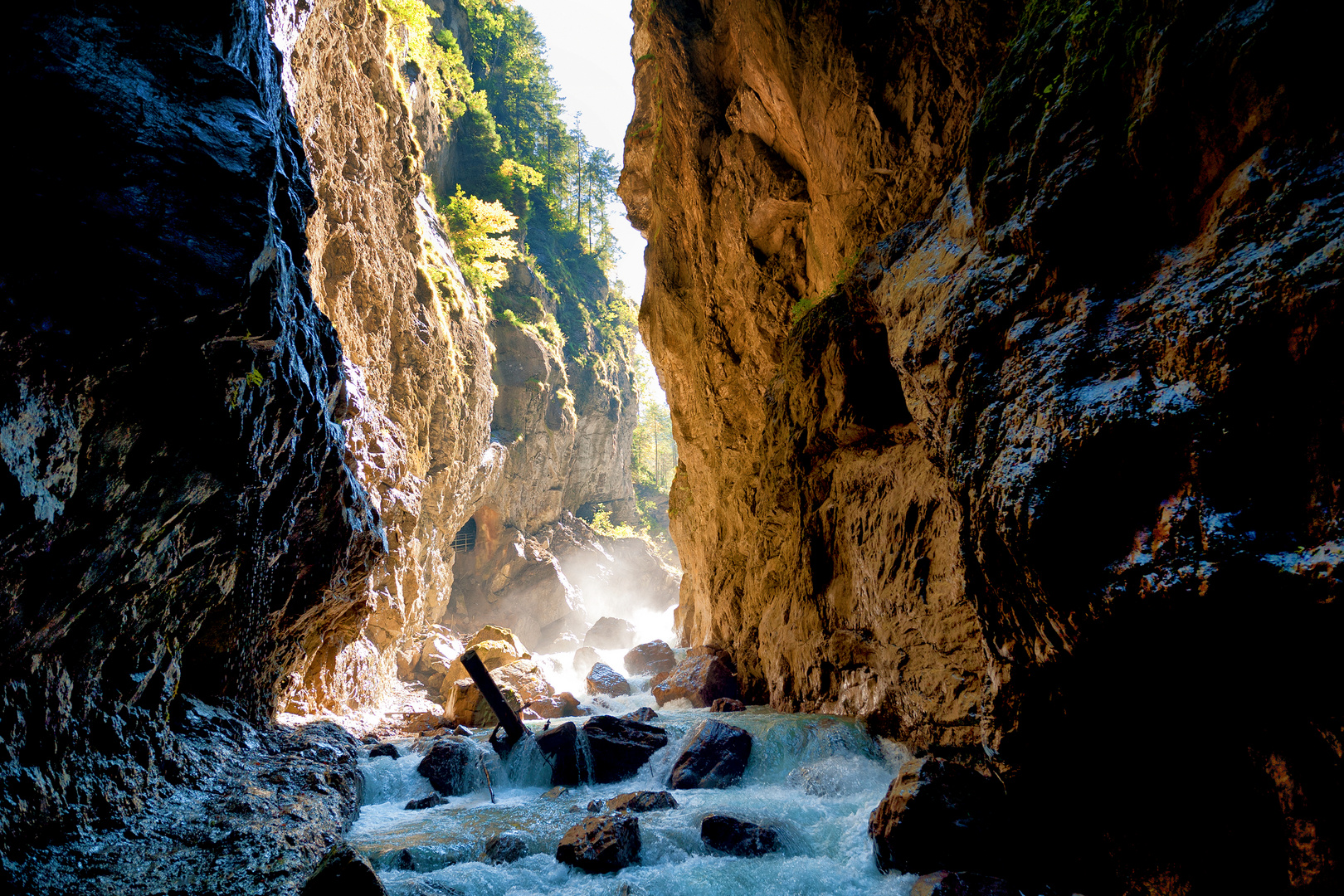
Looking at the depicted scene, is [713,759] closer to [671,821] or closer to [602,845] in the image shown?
[671,821]

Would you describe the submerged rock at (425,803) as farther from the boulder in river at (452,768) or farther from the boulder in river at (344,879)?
the boulder in river at (344,879)

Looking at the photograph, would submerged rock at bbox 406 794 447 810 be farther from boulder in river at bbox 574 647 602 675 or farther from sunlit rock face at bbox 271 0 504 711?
boulder in river at bbox 574 647 602 675

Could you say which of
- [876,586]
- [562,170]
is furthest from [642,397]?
[876,586]

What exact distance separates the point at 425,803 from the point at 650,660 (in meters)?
11.9

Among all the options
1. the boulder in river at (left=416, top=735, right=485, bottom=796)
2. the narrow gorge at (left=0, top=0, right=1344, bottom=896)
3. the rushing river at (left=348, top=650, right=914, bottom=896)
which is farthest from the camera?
the boulder in river at (left=416, top=735, right=485, bottom=796)

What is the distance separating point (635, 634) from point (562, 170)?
94.4 ft

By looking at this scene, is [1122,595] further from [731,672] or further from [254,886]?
[731,672]

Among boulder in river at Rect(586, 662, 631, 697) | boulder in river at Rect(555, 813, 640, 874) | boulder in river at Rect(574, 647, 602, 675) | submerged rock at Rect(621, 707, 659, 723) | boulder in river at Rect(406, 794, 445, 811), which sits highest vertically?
boulder in river at Rect(555, 813, 640, 874)

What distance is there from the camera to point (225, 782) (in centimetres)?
576

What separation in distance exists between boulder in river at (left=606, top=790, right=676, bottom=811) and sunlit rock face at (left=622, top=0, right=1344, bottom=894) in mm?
3028

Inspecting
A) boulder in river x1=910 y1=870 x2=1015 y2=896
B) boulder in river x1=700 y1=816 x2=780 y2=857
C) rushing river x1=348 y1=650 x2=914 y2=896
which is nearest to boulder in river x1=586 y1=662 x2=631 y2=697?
rushing river x1=348 y1=650 x2=914 y2=896

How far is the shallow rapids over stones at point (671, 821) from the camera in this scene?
4906mm

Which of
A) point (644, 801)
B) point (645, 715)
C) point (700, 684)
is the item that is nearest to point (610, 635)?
point (700, 684)

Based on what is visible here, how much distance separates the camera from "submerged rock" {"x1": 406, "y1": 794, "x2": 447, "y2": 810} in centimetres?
750
